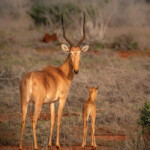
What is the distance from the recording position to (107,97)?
10.8 meters

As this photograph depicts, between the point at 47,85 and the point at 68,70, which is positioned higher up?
the point at 68,70

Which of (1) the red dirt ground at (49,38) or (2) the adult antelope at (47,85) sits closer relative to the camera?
(2) the adult antelope at (47,85)

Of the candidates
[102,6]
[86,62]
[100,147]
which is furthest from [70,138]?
[102,6]

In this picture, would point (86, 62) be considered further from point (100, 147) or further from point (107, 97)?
point (100, 147)

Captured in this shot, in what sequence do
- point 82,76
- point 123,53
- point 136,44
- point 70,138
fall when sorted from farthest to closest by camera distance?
point 136,44
point 123,53
point 82,76
point 70,138

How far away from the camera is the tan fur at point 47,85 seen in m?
6.76

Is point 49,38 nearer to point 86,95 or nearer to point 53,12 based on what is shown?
point 53,12

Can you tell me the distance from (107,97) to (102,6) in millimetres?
14975

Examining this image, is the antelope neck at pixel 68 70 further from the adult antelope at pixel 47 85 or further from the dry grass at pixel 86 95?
the dry grass at pixel 86 95

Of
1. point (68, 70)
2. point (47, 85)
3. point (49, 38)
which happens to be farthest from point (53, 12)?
point (47, 85)

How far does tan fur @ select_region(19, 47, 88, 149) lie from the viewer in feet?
22.2

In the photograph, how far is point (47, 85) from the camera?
7.09m

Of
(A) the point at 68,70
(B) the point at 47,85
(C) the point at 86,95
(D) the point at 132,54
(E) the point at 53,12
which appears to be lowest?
(C) the point at 86,95

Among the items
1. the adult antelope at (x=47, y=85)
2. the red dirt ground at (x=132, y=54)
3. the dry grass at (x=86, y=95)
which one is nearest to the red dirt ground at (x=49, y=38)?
the dry grass at (x=86, y=95)
